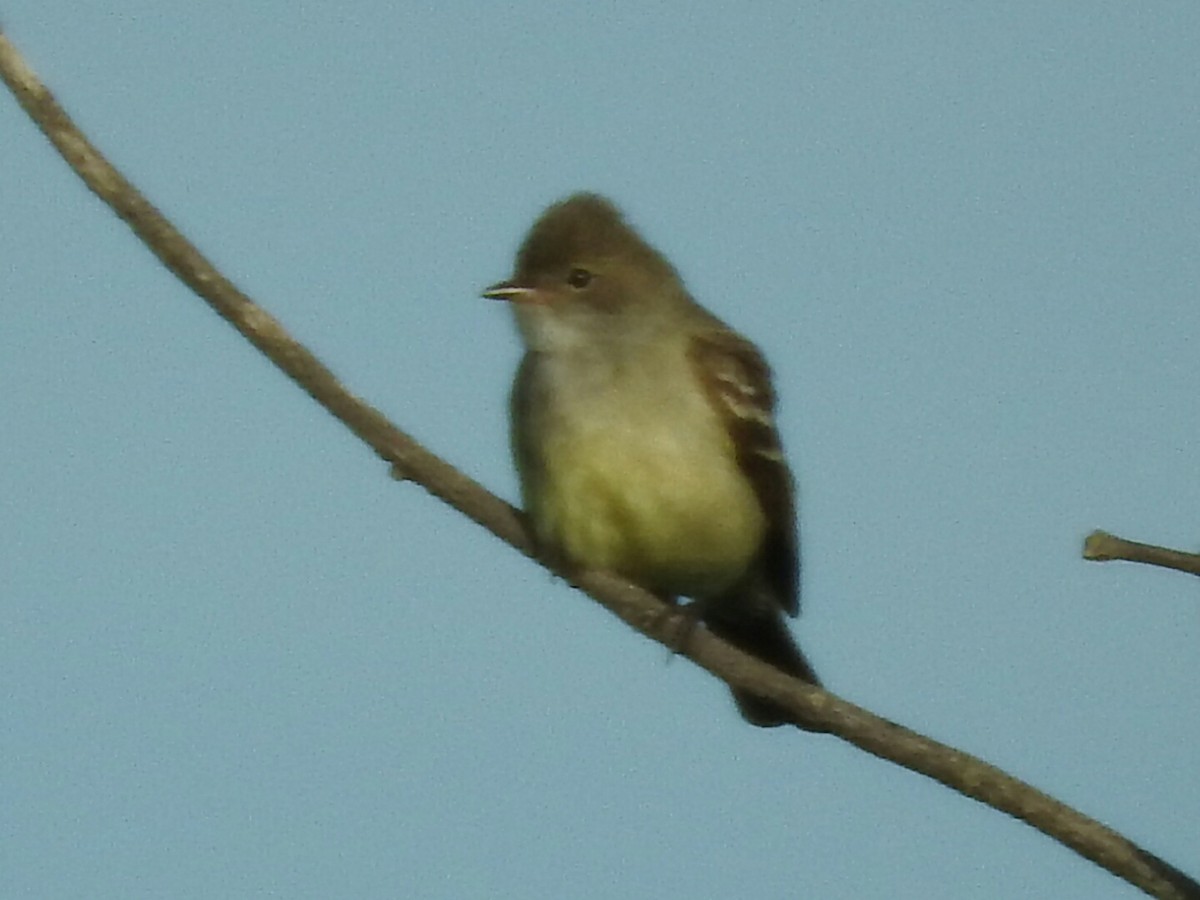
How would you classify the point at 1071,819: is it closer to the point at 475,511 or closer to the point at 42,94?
the point at 475,511

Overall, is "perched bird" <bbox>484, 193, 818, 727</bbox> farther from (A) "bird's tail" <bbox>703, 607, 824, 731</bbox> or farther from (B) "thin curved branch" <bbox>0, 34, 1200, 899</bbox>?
(B) "thin curved branch" <bbox>0, 34, 1200, 899</bbox>

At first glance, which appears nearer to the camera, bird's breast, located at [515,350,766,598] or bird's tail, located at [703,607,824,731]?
bird's breast, located at [515,350,766,598]

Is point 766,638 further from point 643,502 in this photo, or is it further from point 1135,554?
point 1135,554

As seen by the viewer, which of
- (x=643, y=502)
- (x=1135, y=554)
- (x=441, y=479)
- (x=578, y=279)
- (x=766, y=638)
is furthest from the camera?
(x=766, y=638)

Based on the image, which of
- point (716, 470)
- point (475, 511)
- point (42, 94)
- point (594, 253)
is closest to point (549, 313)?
point (594, 253)

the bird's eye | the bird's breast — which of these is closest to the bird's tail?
the bird's breast

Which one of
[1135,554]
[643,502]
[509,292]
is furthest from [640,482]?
[1135,554]
